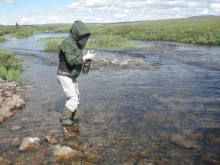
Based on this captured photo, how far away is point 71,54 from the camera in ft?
20.1

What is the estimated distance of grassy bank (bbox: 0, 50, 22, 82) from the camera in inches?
508

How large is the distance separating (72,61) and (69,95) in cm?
121

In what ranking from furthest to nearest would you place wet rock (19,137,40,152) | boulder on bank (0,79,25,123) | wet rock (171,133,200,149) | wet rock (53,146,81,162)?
boulder on bank (0,79,25,123)
wet rock (171,133,200,149)
wet rock (19,137,40,152)
wet rock (53,146,81,162)

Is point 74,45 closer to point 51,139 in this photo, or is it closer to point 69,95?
point 69,95

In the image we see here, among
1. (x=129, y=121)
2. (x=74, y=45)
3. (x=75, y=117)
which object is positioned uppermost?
(x=74, y=45)

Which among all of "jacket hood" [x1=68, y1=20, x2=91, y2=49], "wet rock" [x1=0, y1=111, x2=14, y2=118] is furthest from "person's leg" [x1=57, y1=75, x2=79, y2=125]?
"wet rock" [x1=0, y1=111, x2=14, y2=118]

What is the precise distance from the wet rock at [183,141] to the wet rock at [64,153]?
110 inches

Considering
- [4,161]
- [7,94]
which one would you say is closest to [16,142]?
[4,161]

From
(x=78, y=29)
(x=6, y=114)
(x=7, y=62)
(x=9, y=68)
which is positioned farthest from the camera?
(x=7, y=62)

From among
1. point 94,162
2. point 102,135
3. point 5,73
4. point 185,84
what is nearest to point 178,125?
point 102,135

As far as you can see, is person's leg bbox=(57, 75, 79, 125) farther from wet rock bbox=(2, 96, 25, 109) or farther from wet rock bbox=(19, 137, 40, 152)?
wet rock bbox=(2, 96, 25, 109)

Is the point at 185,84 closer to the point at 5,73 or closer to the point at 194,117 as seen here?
the point at 194,117

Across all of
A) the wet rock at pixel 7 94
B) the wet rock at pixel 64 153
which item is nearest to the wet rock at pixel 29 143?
the wet rock at pixel 64 153

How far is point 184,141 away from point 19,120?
18.5 ft
